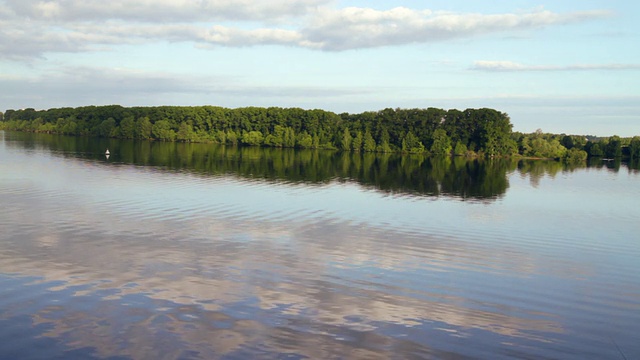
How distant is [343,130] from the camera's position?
420 feet

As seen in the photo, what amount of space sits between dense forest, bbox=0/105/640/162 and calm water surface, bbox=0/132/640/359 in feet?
298

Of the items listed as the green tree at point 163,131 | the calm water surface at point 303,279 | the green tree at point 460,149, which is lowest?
the calm water surface at point 303,279

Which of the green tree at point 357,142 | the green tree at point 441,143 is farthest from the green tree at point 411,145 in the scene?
the green tree at point 357,142

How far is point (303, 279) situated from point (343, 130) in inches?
4532

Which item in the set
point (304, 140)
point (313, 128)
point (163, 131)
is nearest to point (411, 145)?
point (313, 128)

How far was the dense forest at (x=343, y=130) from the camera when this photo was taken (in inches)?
4616

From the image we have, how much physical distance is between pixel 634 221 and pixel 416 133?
96011 millimetres

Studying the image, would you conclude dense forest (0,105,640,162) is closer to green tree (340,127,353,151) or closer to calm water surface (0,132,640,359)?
green tree (340,127,353,151)

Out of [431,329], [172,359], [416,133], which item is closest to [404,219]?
[431,329]

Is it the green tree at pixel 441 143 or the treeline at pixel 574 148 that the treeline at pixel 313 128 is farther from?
the treeline at pixel 574 148

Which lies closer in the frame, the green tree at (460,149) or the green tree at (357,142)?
the green tree at (460,149)

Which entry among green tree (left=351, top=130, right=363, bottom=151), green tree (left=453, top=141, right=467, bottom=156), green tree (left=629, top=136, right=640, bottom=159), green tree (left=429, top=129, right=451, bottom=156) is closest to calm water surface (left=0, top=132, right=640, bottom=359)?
green tree (left=453, top=141, right=467, bottom=156)

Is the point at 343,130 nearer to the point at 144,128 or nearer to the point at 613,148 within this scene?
the point at 144,128

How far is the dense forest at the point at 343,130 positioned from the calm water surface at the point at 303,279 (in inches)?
3580
